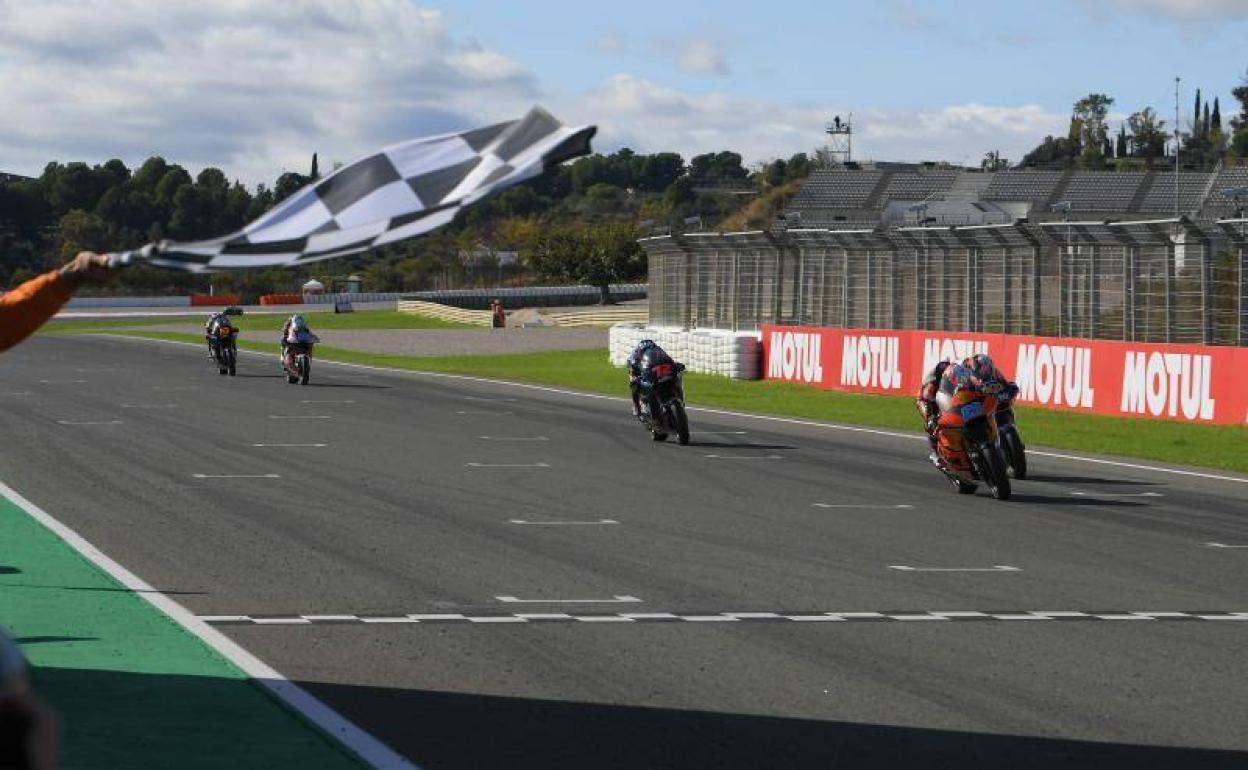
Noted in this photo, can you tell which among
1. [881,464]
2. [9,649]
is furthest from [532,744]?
[881,464]

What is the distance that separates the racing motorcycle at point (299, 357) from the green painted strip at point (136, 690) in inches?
1008

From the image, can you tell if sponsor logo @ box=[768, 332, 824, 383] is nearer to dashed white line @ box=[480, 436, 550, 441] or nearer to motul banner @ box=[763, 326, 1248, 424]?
motul banner @ box=[763, 326, 1248, 424]

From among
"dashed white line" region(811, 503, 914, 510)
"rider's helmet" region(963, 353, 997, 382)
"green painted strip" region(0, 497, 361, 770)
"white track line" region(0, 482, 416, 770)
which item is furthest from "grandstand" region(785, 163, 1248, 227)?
"green painted strip" region(0, 497, 361, 770)

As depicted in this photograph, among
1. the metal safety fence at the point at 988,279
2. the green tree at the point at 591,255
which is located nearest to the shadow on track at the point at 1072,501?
the metal safety fence at the point at 988,279

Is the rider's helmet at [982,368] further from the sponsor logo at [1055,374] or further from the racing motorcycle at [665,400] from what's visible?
the sponsor logo at [1055,374]

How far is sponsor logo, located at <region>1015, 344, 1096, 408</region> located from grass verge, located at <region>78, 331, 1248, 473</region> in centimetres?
24

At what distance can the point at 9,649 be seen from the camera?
8.88ft

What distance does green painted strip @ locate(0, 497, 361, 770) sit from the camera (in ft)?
22.3

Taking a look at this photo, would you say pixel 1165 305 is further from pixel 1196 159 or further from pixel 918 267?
pixel 1196 159

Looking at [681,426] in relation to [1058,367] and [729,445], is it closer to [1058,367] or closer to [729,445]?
[729,445]

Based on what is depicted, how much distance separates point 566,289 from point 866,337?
75.4 meters

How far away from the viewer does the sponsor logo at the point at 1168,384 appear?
2408cm

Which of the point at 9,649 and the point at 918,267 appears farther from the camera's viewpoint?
the point at 918,267

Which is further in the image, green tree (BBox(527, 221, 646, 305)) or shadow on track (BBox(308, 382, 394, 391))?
green tree (BBox(527, 221, 646, 305))
